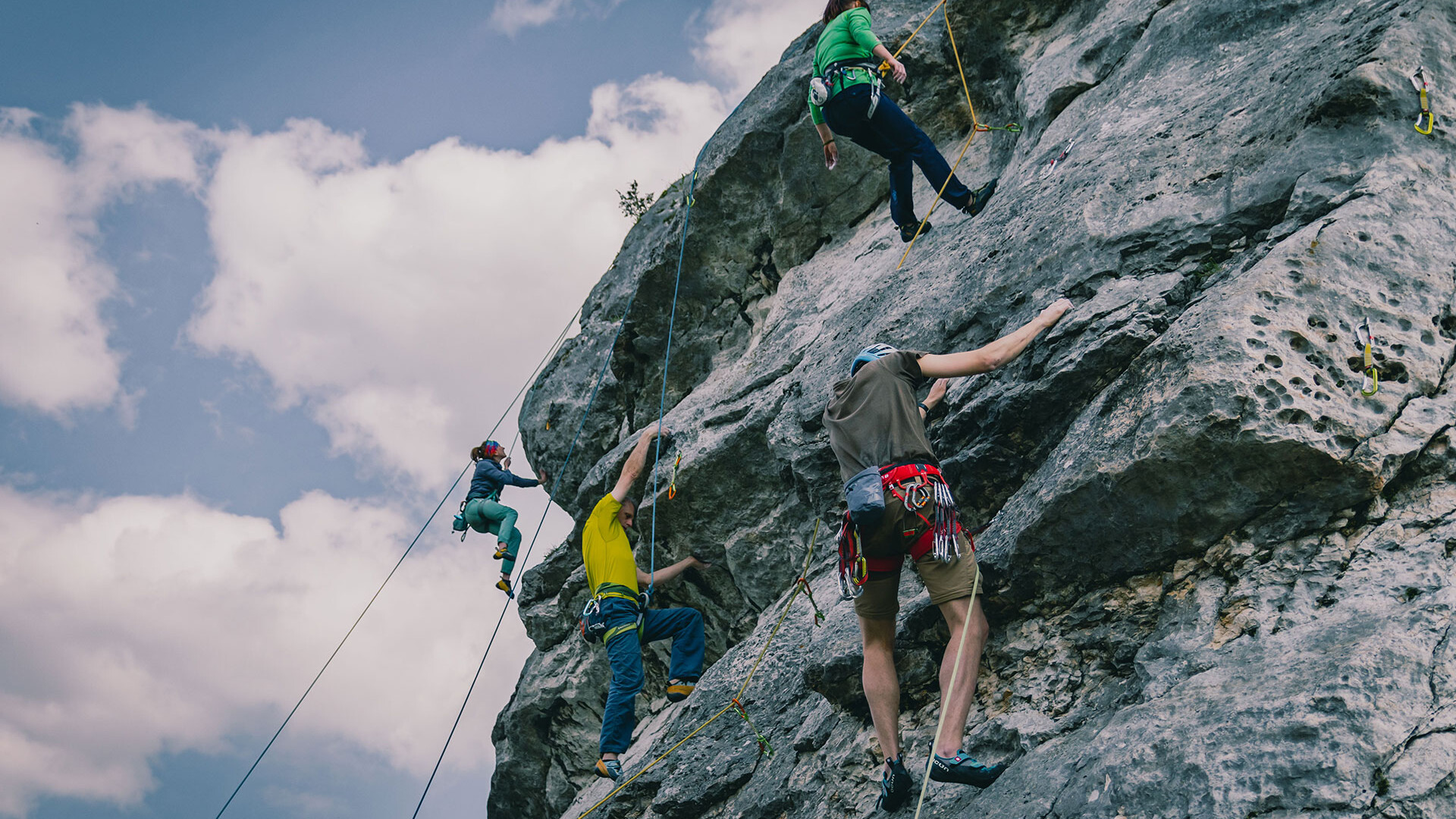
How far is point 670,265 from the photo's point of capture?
460 inches

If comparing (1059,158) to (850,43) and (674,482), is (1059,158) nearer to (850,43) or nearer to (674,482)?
(850,43)

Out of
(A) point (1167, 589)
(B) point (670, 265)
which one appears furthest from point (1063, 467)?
(B) point (670, 265)

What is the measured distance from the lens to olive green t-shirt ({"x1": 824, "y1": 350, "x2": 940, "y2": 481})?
4930 mm

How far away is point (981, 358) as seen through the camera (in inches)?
196

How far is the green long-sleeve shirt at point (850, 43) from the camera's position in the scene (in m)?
7.67

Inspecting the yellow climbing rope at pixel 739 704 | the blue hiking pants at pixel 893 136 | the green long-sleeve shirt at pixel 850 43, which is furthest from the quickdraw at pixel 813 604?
the green long-sleeve shirt at pixel 850 43

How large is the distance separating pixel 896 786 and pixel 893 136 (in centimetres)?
505

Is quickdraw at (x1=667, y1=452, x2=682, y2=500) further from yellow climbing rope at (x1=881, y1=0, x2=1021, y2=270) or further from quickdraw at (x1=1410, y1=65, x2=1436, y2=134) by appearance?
quickdraw at (x1=1410, y1=65, x2=1436, y2=134)

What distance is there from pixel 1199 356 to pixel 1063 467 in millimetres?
801

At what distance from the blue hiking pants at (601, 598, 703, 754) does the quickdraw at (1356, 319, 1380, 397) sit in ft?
18.0

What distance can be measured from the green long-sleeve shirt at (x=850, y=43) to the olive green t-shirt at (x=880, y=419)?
3.37 m

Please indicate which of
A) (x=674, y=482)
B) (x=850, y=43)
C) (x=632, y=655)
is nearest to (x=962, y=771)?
(x=632, y=655)

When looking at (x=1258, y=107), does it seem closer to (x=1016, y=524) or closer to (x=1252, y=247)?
(x=1252, y=247)

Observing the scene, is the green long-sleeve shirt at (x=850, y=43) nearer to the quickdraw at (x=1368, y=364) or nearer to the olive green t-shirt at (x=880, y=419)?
the olive green t-shirt at (x=880, y=419)
